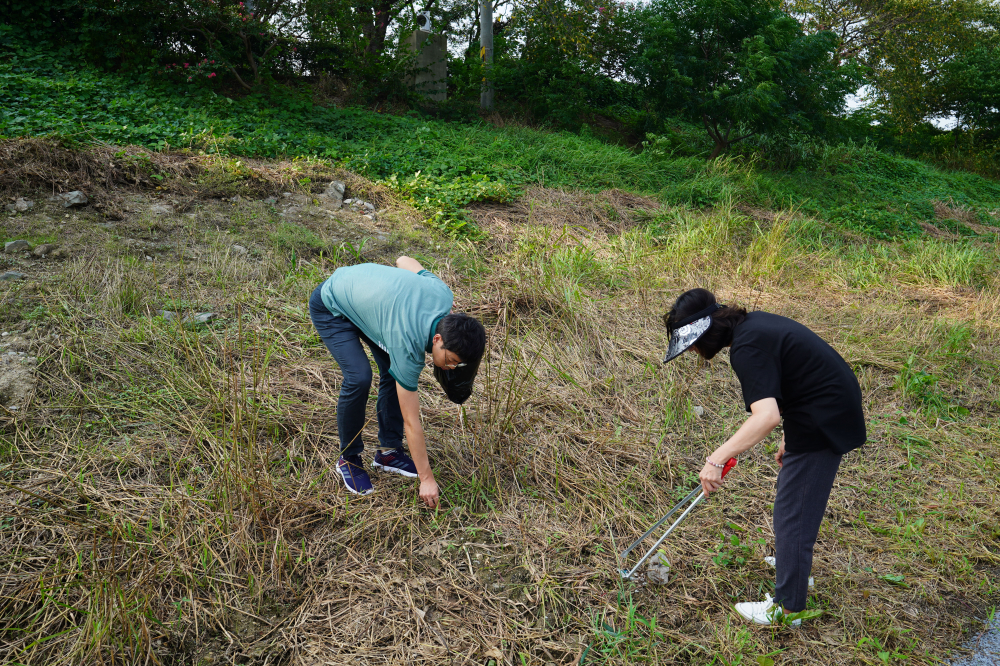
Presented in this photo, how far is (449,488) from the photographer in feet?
9.37

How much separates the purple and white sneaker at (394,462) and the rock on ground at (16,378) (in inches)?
68.8

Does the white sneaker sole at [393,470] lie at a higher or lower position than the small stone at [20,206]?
lower

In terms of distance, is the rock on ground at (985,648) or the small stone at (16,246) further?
the small stone at (16,246)

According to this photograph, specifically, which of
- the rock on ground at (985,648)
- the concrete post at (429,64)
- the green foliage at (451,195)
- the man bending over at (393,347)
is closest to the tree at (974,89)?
the concrete post at (429,64)

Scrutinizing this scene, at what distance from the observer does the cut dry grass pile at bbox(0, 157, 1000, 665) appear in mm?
2209

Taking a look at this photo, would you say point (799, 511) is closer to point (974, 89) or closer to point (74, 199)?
point (74, 199)

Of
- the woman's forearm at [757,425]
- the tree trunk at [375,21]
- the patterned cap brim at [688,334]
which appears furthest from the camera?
the tree trunk at [375,21]

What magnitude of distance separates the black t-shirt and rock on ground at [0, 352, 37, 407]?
129 inches

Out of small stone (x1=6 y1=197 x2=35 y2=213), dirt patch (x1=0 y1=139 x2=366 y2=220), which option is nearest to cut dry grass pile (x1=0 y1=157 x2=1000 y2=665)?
small stone (x1=6 y1=197 x2=35 y2=213)

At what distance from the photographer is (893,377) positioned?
13.4 feet

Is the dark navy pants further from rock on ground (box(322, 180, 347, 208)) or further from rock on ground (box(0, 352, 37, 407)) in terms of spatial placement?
rock on ground (box(322, 180, 347, 208))

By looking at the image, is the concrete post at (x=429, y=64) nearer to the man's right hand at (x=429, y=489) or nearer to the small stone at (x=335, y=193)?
the small stone at (x=335, y=193)

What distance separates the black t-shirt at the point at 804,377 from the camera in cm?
199

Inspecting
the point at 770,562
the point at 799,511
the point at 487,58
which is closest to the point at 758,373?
the point at 799,511
